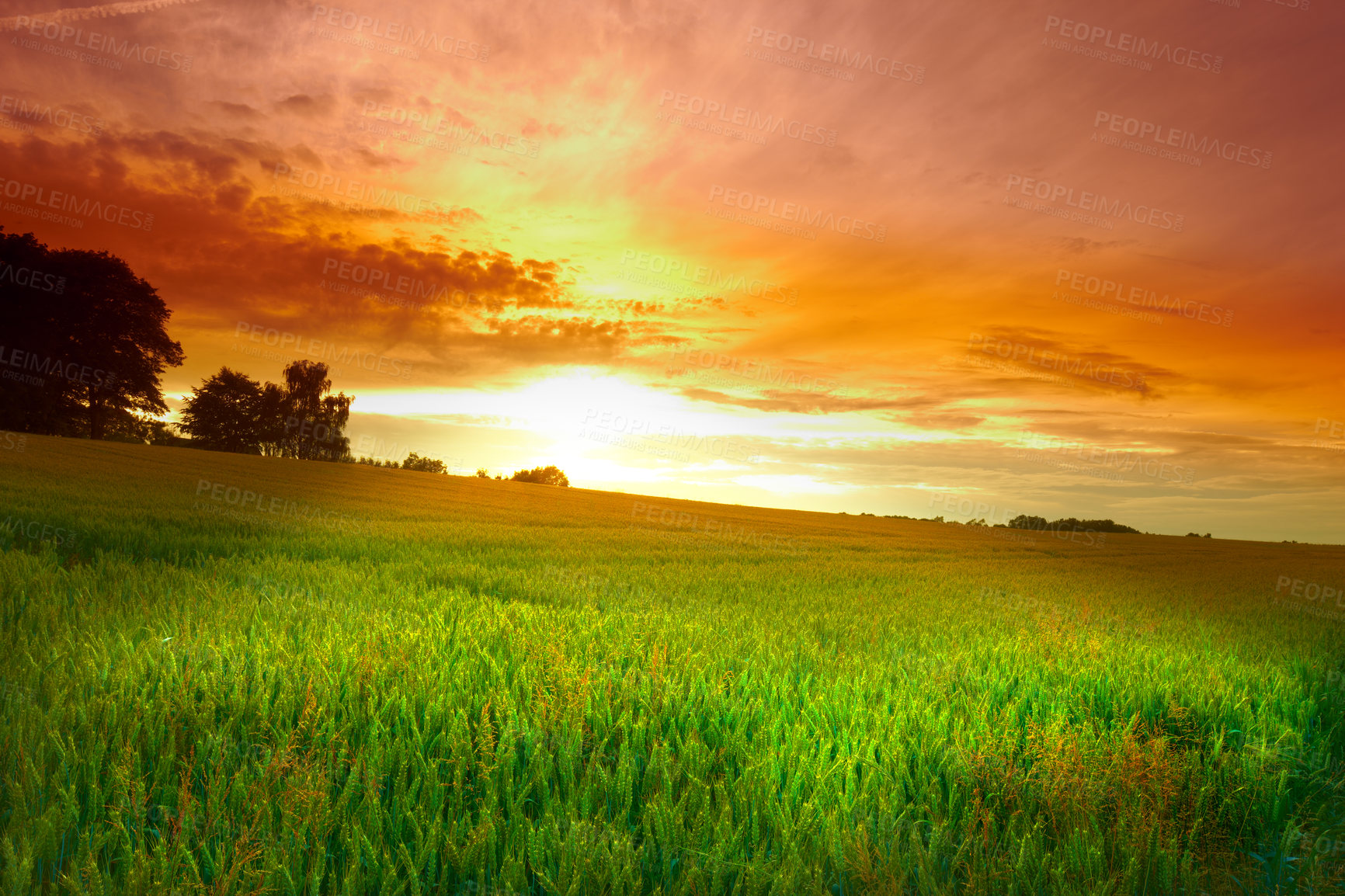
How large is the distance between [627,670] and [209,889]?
2.40m

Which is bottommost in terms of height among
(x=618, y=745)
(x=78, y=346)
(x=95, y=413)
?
(x=618, y=745)

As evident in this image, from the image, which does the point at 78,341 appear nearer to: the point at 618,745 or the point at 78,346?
the point at 78,346

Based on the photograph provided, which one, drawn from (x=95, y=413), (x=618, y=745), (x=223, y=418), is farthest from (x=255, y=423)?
(x=618, y=745)

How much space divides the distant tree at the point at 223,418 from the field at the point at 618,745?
71659 mm

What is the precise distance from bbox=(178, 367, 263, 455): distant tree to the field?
235ft

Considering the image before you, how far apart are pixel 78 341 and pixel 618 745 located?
6682 cm

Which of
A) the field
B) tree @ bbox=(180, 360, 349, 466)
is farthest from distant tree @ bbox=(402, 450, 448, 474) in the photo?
the field

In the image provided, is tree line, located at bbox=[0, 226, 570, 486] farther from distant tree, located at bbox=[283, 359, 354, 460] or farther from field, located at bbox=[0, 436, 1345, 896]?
field, located at bbox=[0, 436, 1345, 896]

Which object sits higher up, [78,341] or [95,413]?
[78,341]

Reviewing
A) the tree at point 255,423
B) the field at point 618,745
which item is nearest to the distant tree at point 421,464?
the tree at point 255,423

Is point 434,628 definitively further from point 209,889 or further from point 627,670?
point 209,889

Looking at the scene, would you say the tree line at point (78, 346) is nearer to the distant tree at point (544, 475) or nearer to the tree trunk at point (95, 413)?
the tree trunk at point (95, 413)

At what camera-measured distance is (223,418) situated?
67375mm

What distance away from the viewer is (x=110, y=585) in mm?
6137
